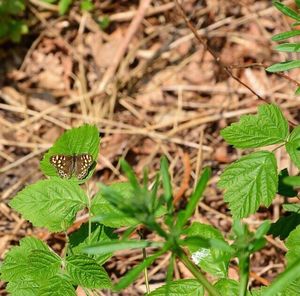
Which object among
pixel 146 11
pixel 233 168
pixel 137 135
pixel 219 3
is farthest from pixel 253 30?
pixel 233 168

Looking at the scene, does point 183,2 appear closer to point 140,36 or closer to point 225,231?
point 140,36

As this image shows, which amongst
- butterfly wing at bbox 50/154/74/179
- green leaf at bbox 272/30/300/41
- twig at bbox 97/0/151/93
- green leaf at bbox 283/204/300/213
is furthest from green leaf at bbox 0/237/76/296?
Answer: twig at bbox 97/0/151/93

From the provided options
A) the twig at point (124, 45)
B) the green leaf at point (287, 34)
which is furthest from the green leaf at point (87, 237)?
the twig at point (124, 45)

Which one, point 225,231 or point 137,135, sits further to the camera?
point 137,135

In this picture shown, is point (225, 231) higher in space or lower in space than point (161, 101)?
lower

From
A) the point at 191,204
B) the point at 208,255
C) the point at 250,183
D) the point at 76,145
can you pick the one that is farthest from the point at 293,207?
the point at 191,204

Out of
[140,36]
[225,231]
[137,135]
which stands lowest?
[225,231]

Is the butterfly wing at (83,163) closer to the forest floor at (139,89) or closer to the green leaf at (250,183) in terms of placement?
the green leaf at (250,183)
